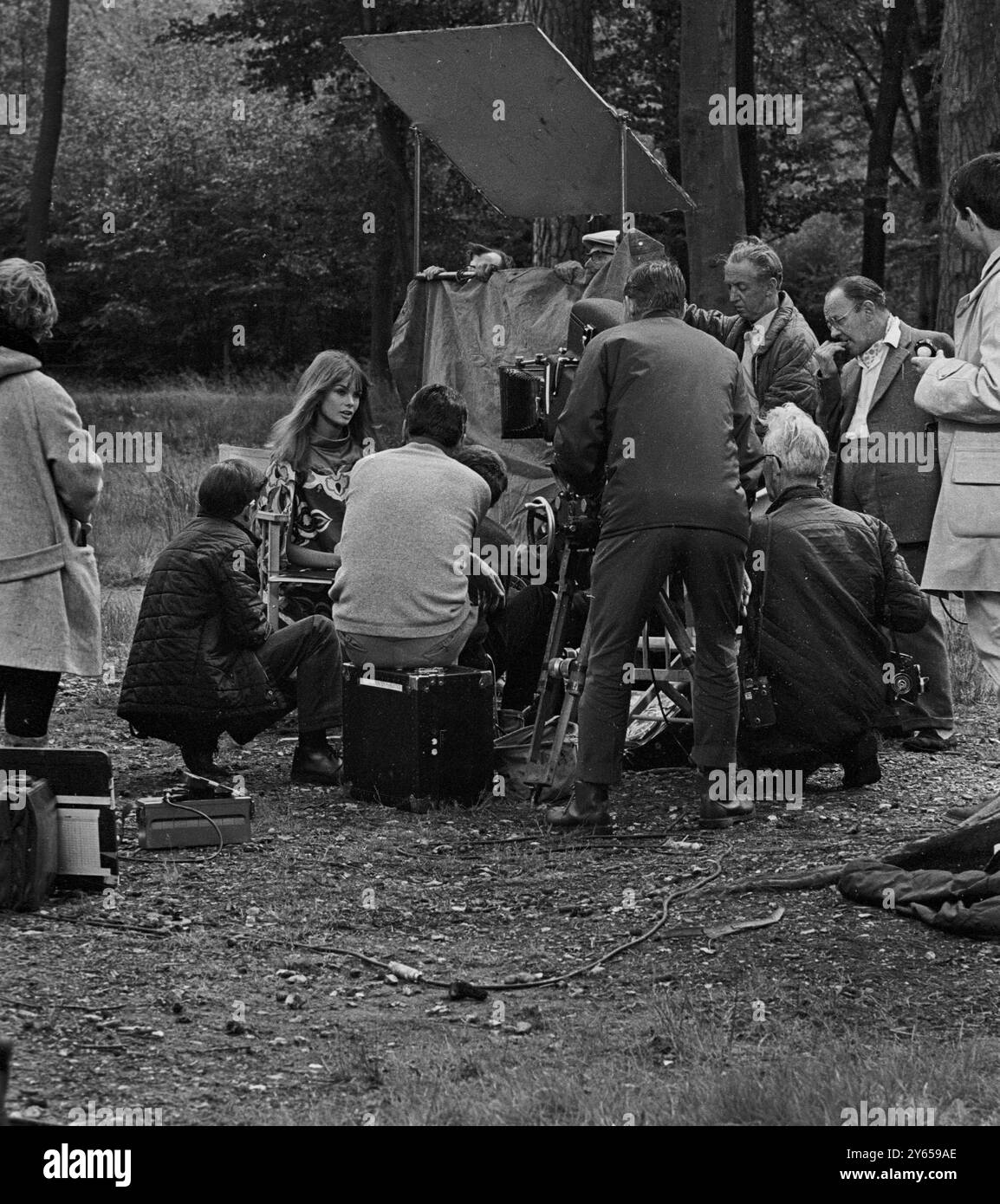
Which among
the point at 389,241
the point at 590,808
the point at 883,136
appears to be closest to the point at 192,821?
the point at 590,808

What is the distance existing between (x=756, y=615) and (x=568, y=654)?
0.71m

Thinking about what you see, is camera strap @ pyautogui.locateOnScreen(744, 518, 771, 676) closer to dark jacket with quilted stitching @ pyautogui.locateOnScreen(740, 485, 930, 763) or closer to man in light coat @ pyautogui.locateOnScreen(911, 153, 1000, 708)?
dark jacket with quilted stitching @ pyautogui.locateOnScreen(740, 485, 930, 763)

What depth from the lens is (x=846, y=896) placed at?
5.12 metres

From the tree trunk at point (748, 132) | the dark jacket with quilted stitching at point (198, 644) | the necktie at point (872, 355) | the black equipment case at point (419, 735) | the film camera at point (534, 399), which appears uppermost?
the tree trunk at point (748, 132)

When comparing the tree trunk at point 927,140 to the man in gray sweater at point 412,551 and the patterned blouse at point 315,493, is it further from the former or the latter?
the man in gray sweater at point 412,551

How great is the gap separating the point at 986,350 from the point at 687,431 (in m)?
1.07

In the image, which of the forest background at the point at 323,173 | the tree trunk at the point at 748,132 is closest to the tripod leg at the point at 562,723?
the forest background at the point at 323,173

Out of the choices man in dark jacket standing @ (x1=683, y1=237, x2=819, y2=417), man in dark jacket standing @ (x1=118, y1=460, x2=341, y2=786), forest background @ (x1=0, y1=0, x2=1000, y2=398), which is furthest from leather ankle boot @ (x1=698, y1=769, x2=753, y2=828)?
forest background @ (x1=0, y1=0, x2=1000, y2=398)

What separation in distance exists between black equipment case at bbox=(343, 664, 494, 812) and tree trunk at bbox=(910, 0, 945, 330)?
15765mm

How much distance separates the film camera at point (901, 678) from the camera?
6613 millimetres

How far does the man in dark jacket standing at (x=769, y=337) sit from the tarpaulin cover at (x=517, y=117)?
1.72 m

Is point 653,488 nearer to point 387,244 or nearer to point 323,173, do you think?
point 387,244

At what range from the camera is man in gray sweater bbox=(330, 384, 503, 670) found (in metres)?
6.50
